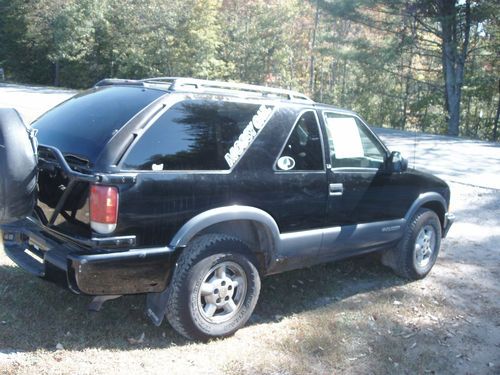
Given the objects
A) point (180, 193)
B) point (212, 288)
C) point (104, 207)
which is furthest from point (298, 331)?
point (104, 207)

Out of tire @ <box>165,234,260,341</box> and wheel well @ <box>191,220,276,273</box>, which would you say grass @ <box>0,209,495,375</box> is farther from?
wheel well @ <box>191,220,276,273</box>

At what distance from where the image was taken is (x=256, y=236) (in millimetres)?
4289

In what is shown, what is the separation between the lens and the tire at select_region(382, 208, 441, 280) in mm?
5605

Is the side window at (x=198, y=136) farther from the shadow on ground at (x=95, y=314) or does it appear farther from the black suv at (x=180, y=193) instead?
the shadow on ground at (x=95, y=314)

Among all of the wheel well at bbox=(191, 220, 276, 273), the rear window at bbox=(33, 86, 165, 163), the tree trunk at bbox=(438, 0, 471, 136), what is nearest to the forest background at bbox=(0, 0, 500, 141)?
the tree trunk at bbox=(438, 0, 471, 136)

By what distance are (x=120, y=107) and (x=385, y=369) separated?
8.85 feet

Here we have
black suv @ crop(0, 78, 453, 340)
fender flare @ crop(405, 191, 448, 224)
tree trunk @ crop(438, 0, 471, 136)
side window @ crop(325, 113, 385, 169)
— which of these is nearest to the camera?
black suv @ crop(0, 78, 453, 340)

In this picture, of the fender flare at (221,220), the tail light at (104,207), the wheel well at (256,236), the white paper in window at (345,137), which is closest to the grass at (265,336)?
the wheel well at (256,236)

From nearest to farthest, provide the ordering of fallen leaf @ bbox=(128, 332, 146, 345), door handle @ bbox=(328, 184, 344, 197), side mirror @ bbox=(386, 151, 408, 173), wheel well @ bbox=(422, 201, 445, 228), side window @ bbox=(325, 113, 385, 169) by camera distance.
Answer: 1. fallen leaf @ bbox=(128, 332, 146, 345)
2. door handle @ bbox=(328, 184, 344, 197)
3. side window @ bbox=(325, 113, 385, 169)
4. side mirror @ bbox=(386, 151, 408, 173)
5. wheel well @ bbox=(422, 201, 445, 228)

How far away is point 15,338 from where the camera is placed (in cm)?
364

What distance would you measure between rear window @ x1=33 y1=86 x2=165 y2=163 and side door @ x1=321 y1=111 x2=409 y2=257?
1748mm

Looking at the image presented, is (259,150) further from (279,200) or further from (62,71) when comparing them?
(62,71)

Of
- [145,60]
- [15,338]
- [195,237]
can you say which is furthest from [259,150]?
[145,60]

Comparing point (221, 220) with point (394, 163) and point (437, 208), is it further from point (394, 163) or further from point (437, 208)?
point (437, 208)
